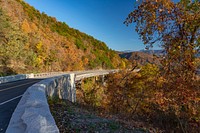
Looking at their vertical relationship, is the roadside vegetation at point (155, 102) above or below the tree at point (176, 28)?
below

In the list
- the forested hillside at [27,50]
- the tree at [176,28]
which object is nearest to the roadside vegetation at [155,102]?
the tree at [176,28]

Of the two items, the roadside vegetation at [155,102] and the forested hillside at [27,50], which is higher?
the forested hillside at [27,50]

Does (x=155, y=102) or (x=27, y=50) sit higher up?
(x=27, y=50)

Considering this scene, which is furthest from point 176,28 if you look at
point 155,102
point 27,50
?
point 27,50

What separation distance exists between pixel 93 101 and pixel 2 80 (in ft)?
30.3

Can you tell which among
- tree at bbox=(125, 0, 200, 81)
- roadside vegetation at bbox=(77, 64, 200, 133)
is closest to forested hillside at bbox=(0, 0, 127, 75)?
roadside vegetation at bbox=(77, 64, 200, 133)

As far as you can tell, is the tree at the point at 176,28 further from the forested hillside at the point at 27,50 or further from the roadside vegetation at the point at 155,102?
the forested hillside at the point at 27,50

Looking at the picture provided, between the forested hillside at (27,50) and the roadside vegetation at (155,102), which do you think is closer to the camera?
the roadside vegetation at (155,102)

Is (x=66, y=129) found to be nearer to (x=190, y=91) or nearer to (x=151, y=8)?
(x=190, y=91)

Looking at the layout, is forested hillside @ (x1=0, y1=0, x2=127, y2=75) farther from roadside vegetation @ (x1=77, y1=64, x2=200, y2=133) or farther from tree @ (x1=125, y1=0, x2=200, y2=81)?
tree @ (x1=125, y1=0, x2=200, y2=81)

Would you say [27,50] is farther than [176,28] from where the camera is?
Yes

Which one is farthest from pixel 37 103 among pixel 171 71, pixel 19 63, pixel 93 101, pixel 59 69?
pixel 59 69

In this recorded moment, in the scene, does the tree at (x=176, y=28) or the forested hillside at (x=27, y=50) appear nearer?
the tree at (x=176, y=28)

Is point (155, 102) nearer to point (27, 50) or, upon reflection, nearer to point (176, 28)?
point (176, 28)
